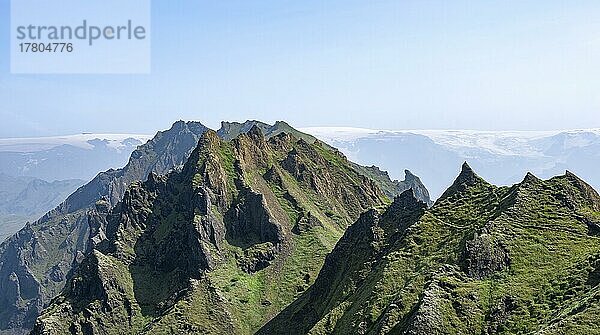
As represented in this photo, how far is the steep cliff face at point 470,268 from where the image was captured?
300 feet

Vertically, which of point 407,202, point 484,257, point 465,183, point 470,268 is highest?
point 465,183

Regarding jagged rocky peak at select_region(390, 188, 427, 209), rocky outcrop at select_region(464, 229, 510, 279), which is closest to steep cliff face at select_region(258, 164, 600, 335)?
rocky outcrop at select_region(464, 229, 510, 279)

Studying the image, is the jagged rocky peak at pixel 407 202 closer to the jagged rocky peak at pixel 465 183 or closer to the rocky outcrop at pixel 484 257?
the jagged rocky peak at pixel 465 183

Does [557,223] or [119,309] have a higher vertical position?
[557,223]

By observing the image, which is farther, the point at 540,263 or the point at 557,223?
the point at 557,223

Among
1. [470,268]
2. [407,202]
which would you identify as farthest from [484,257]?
[407,202]

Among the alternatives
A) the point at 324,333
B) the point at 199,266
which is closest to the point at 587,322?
the point at 324,333

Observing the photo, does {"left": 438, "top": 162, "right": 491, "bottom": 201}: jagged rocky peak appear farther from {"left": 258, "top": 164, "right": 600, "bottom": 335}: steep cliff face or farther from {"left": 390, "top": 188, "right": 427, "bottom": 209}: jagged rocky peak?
{"left": 390, "top": 188, "right": 427, "bottom": 209}: jagged rocky peak

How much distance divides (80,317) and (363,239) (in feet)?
324

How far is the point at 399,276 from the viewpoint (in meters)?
120

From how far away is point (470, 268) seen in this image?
106375mm

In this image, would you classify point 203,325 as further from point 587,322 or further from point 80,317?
point 587,322

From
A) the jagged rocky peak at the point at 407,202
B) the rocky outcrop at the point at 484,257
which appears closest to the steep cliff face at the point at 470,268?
the rocky outcrop at the point at 484,257

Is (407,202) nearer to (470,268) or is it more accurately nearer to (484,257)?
(484,257)
